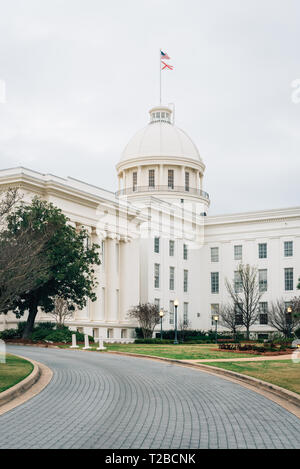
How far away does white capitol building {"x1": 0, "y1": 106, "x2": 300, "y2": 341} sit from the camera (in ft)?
186

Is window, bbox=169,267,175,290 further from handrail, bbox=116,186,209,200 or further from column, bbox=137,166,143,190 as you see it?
column, bbox=137,166,143,190

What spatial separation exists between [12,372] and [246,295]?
45.1 m

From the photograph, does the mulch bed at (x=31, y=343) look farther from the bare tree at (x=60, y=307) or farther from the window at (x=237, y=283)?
the window at (x=237, y=283)

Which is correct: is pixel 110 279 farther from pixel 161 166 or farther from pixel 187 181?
pixel 187 181

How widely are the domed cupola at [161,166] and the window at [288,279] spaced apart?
52.1ft

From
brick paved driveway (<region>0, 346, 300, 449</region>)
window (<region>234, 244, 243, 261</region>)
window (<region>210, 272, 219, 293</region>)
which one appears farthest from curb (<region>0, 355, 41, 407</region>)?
window (<region>210, 272, 219, 293</region>)

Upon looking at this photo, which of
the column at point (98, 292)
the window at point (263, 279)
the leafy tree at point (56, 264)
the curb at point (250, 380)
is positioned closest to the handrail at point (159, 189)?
the window at point (263, 279)

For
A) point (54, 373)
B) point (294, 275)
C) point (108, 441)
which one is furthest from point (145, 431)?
point (294, 275)

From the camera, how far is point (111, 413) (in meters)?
12.1

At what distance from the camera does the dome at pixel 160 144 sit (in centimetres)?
8012

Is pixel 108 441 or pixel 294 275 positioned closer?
pixel 108 441

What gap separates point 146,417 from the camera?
11.7 m

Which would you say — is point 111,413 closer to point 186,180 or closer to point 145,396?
point 145,396
